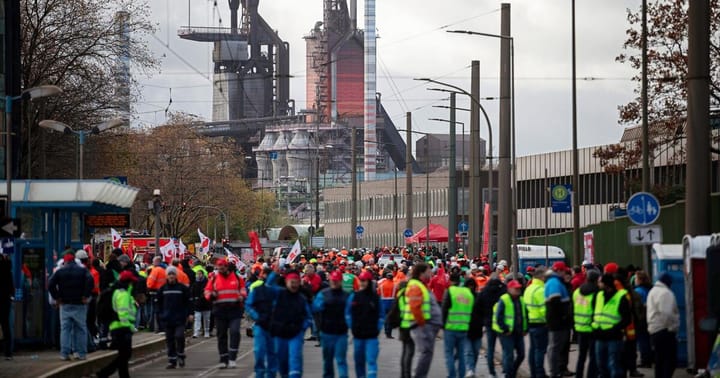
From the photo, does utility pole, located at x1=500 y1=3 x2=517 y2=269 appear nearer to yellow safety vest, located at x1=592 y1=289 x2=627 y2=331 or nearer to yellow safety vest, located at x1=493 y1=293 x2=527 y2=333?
yellow safety vest, located at x1=493 y1=293 x2=527 y2=333

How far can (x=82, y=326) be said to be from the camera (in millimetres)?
25594

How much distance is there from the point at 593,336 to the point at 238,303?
26.7 ft

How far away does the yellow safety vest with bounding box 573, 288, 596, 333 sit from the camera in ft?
69.6

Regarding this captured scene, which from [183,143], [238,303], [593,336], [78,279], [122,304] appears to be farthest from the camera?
[183,143]

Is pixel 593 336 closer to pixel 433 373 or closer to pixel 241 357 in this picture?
pixel 433 373

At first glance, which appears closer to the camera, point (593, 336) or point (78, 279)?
point (593, 336)

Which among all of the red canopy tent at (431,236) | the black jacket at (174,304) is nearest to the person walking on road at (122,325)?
the black jacket at (174,304)

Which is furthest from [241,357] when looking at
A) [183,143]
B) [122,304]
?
[183,143]

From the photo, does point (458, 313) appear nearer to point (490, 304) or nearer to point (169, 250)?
point (490, 304)

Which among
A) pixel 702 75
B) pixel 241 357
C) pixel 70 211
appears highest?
pixel 702 75

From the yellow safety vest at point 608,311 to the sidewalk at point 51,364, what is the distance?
7746mm

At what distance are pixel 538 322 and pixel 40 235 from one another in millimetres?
10049

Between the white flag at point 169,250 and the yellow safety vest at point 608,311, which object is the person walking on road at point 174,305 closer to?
the yellow safety vest at point 608,311

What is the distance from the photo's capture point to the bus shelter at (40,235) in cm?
2744
